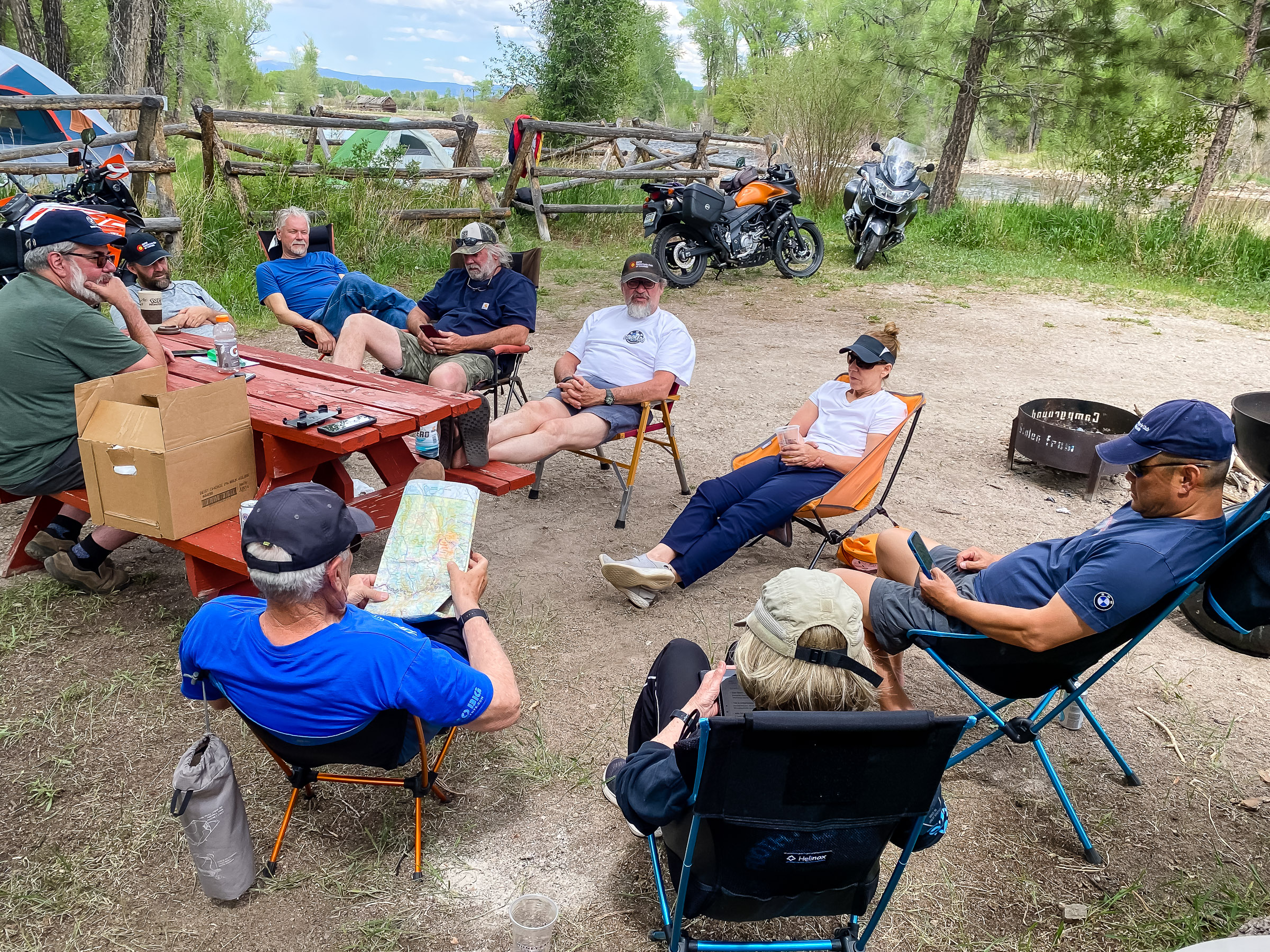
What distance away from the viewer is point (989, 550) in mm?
4094

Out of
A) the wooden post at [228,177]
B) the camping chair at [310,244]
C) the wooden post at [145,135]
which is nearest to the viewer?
the camping chair at [310,244]

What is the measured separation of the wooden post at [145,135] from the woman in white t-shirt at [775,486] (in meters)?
5.97

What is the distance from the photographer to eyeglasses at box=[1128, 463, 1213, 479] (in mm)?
2230

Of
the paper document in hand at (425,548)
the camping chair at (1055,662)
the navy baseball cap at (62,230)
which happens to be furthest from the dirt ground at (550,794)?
the navy baseball cap at (62,230)

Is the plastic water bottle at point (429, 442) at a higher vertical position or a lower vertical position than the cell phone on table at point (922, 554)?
lower

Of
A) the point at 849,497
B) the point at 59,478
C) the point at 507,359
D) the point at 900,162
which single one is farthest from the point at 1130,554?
the point at 900,162

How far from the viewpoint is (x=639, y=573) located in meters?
3.45

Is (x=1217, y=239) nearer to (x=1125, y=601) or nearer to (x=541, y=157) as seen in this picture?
(x=541, y=157)

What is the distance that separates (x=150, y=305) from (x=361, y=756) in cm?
342

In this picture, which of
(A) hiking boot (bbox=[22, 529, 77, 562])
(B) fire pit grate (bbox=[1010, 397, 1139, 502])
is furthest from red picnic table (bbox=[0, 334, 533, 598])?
(B) fire pit grate (bbox=[1010, 397, 1139, 502])

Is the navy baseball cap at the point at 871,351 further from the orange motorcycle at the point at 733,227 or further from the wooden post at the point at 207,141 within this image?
the wooden post at the point at 207,141

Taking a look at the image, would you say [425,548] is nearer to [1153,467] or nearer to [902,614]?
[902,614]

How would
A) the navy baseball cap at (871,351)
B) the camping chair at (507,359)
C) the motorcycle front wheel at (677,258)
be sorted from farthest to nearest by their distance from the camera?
the motorcycle front wheel at (677,258), the camping chair at (507,359), the navy baseball cap at (871,351)

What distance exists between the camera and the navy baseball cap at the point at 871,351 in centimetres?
370
